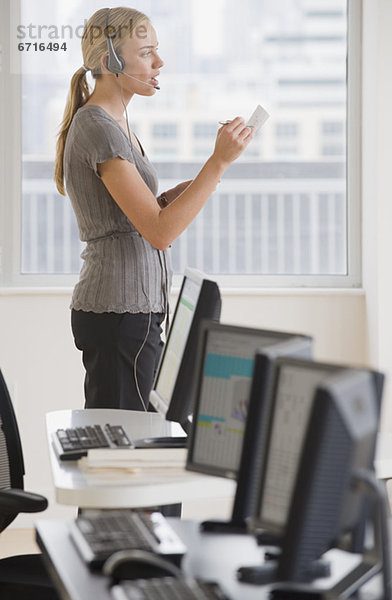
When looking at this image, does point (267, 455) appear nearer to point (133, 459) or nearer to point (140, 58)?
point (133, 459)

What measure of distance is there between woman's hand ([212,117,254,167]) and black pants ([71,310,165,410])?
0.44m

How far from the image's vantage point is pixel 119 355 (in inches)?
88.0

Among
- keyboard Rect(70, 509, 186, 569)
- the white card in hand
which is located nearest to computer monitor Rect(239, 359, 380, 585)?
keyboard Rect(70, 509, 186, 569)

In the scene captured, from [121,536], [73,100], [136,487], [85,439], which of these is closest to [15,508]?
[85,439]

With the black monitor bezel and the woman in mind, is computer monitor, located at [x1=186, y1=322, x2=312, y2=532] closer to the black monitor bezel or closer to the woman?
the black monitor bezel

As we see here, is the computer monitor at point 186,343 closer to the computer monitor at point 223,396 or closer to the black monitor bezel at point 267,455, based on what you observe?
the computer monitor at point 223,396

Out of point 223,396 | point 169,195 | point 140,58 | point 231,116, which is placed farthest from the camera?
point 231,116

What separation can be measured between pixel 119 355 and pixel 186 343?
0.44 m

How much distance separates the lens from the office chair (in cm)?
184

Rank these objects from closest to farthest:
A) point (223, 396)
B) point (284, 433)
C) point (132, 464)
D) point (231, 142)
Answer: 1. point (284, 433)
2. point (223, 396)
3. point (132, 464)
4. point (231, 142)

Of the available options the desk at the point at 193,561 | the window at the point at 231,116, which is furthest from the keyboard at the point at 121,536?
the window at the point at 231,116

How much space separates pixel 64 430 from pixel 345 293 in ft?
6.55

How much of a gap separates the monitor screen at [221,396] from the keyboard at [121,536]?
0.13 meters

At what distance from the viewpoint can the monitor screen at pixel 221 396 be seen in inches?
60.1
